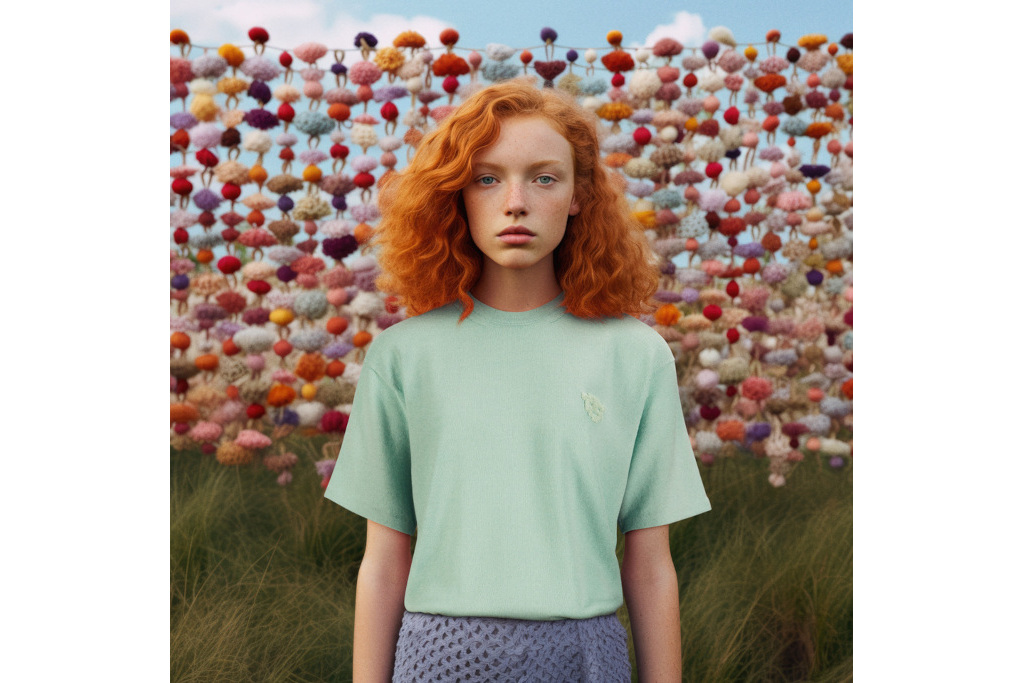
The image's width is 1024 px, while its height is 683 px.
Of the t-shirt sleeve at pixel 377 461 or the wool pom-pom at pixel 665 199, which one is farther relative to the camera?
the wool pom-pom at pixel 665 199

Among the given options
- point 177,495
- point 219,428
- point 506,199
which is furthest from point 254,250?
point 506,199

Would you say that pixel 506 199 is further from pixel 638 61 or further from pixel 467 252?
pixel 638 61

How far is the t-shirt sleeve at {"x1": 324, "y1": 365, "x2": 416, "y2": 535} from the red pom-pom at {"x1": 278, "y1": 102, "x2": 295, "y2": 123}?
34.3 inches

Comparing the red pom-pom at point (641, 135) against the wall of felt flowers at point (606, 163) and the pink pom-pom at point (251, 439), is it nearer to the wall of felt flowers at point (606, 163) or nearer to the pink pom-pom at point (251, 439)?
the wall of felt flowers at point (606, 163)

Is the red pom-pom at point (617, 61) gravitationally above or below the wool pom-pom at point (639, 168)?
above

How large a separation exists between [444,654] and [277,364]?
3.26ft

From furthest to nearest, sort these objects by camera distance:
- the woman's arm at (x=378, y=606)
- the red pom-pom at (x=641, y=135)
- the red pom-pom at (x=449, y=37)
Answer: the red pom-pom at (x=641, y=135) → the red pom-pom at (x=449, y=37) → the woman's arm at (x=378, y=606)

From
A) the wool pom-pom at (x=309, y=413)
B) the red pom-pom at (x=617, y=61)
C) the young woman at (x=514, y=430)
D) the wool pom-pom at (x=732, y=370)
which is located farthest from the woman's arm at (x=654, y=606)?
the red pom-pom at (x=617, y=61)

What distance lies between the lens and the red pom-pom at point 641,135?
2223 mm

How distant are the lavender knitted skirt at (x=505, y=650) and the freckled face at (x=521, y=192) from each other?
63 centimetres

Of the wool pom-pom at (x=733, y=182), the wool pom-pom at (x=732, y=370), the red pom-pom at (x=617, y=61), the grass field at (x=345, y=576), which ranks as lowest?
the grass field at (x=345, y=576)

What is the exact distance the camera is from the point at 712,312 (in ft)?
7.45

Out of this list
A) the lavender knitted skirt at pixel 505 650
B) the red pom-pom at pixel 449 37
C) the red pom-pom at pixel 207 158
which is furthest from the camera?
the red pom-pom at pixel 207 158

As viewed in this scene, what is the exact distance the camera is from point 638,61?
210 centimetres
